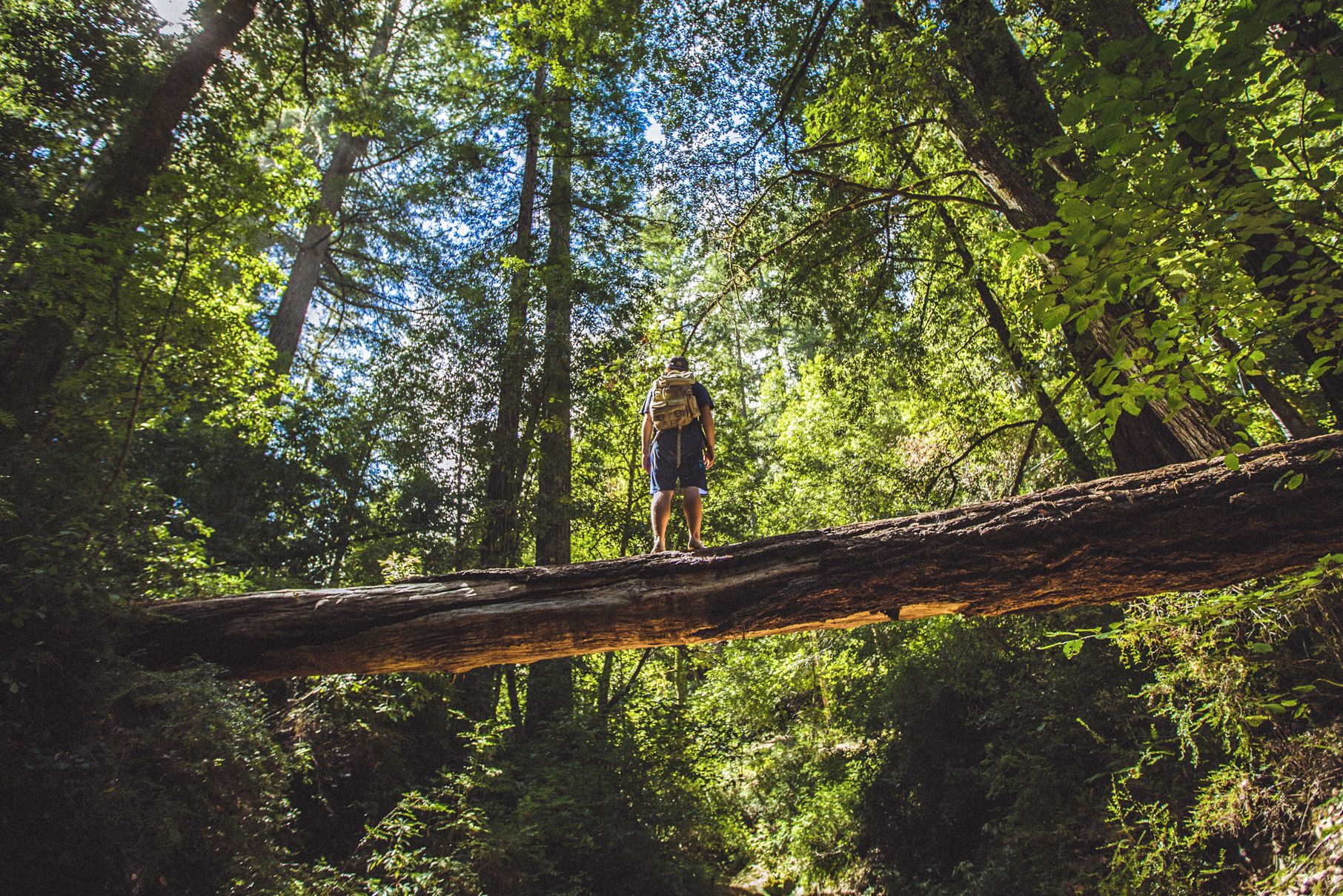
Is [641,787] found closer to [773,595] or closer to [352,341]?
[773,595]

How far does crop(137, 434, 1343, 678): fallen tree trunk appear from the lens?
9.53 ft

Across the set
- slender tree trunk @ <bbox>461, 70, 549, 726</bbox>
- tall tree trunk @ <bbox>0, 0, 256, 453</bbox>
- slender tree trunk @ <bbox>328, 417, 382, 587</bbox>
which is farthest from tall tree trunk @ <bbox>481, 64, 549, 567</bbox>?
tall tree trunk @ <bbox>0, 0, 256, 453</bbox>

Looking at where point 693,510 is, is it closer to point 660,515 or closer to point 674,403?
point 660,515

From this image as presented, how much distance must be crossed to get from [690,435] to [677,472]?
32 centimetres

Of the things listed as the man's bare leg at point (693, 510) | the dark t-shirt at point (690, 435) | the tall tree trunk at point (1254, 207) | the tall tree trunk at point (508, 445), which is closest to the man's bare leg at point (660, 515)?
the man's bare leg at point (693, 510)

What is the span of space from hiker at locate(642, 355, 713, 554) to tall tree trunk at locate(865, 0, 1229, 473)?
2.65m

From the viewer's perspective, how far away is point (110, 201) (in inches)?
223

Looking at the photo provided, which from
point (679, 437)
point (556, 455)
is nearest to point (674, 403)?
point (679, 437)

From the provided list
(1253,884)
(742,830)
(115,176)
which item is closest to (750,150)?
(115,176)

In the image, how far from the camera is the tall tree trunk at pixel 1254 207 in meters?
1.90

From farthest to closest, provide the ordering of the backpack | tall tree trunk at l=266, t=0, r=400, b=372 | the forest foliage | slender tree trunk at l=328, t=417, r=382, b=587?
tall tree trunk at l=266, t=0, r=400, b=372, slender tree trunk at l=328, t=417, r=382, b=587, the backpack, the forest foliage

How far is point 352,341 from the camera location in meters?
15.8

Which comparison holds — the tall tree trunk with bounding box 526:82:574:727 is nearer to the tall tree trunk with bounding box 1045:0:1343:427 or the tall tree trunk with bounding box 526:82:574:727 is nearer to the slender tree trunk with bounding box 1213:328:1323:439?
the tall tree trunk with bounding box 1045:0:1343:427

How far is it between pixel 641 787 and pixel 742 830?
3.08m
